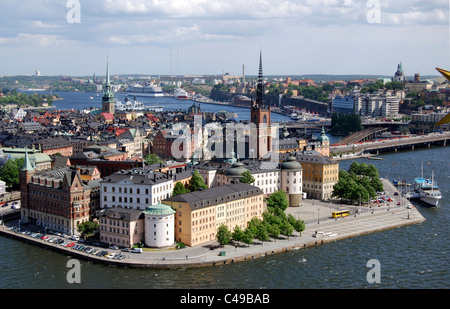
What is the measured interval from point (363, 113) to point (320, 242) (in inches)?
4131

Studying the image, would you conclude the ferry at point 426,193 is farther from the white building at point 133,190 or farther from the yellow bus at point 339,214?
the white building at point 133,190

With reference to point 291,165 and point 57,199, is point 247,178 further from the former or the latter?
point 57,199

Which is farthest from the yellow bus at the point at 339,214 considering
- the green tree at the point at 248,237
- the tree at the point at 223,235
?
the tree at the point at 223,235

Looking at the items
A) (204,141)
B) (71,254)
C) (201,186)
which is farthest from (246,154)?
(71,254)

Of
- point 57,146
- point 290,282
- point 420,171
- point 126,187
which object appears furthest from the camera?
point 57,146

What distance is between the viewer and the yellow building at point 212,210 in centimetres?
3891

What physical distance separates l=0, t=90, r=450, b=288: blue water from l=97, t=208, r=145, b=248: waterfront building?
3023mm

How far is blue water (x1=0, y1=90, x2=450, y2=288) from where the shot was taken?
33.0 metres

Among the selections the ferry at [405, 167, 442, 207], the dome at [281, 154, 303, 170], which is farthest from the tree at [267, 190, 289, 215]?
the ferry at [405, 167, 442, 207]

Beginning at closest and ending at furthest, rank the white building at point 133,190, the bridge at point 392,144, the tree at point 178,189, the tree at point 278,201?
the white building at point 133,190, the tree at point 178,189, the tree at point 278,201, the bridge at point 392,144

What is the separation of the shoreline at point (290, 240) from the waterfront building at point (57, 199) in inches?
89.0

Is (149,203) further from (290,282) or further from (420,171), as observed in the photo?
(420,171)

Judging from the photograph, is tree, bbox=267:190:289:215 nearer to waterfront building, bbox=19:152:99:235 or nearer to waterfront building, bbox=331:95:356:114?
waterfront building, bbox=19:152:99:235

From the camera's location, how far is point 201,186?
48.1 m
